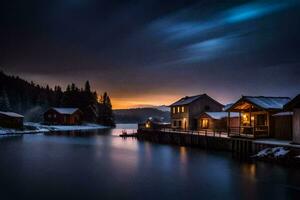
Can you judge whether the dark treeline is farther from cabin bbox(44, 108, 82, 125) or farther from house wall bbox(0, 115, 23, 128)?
house wall bbox(0, 115, 23, 128)

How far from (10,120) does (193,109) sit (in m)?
47.6

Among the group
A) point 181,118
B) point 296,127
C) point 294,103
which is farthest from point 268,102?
point 181,118

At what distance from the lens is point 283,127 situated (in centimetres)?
3722

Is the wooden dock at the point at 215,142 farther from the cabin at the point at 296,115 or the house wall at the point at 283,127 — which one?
the house wall at the point at 283,127

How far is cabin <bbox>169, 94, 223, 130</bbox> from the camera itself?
66812 mm

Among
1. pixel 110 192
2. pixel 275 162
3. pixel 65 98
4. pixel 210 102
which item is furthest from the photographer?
pixel 65 98

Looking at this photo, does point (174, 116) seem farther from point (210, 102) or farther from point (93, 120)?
point (93, 120)

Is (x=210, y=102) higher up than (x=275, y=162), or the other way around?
(x=210, y=102)

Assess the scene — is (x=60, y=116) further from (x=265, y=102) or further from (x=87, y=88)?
(x=265, y=102)

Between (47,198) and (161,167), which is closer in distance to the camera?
(47,198)

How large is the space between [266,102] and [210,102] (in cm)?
2837

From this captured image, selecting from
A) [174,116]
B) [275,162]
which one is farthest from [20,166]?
[174,116]

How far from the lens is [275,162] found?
2970 centimetres

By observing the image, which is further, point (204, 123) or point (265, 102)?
point (204, 123)
